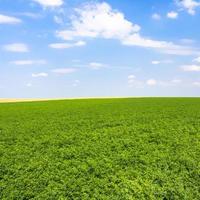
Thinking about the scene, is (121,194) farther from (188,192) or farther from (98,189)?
(188,192)

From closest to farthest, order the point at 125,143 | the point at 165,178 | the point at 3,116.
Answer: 1. the point at 165,178
2. the point at 125,143
3. the point at 3,116

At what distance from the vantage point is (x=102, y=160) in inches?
484

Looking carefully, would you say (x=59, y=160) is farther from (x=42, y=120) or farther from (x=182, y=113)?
(x=182, y=113)

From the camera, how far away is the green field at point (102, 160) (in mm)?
10711

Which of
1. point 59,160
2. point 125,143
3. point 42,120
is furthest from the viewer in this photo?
point 42,120

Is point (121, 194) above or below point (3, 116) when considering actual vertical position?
below

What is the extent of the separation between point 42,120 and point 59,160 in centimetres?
741

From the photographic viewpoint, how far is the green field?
422 inches

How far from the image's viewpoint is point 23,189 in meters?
10.8

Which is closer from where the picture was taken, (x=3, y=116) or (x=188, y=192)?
(x=188, y=192)

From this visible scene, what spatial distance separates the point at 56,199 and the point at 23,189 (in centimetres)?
125

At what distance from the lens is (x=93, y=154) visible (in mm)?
12828

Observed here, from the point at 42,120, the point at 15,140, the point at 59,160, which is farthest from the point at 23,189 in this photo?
the point at 42,120

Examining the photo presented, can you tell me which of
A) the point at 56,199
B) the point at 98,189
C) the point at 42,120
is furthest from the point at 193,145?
the point at 42,120
